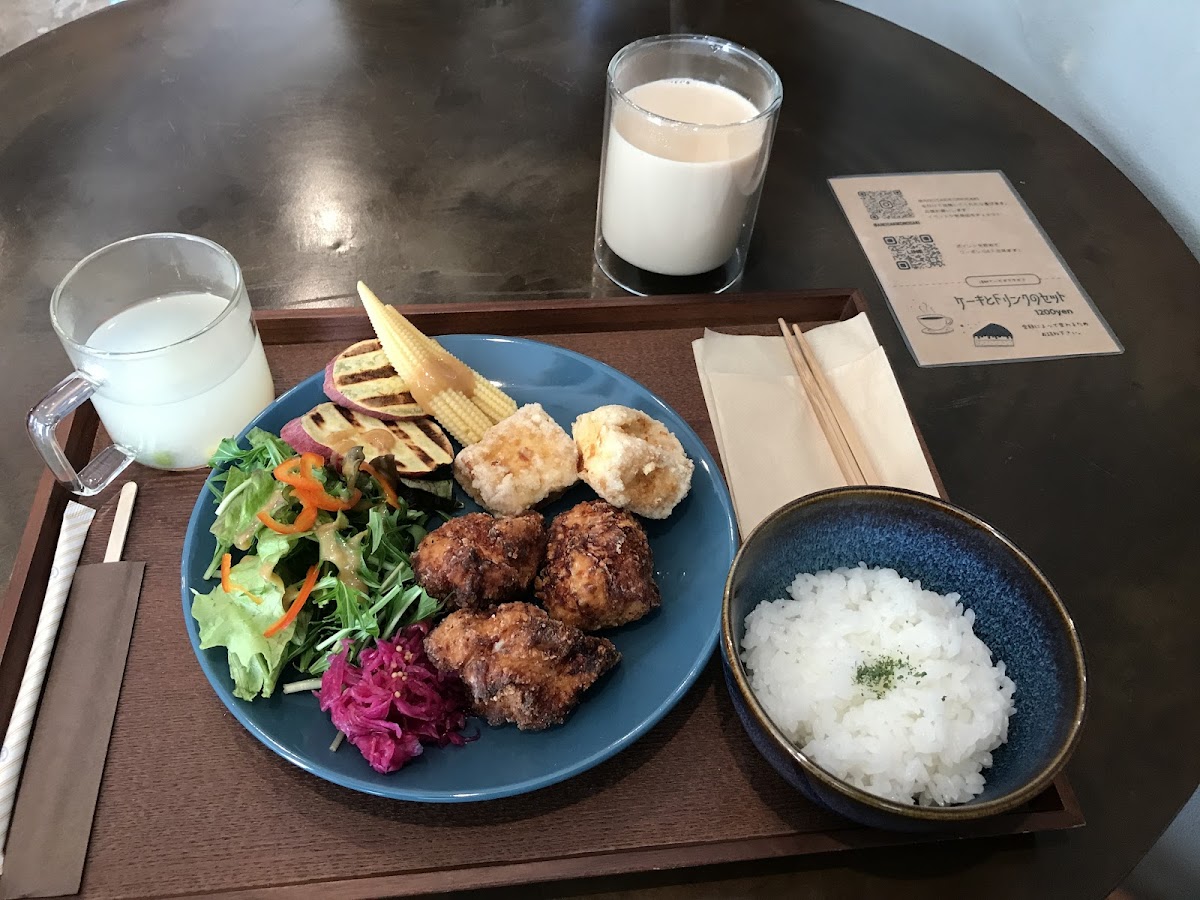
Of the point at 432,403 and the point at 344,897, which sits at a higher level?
the point at 432,403

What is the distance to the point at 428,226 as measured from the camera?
6.47 ft

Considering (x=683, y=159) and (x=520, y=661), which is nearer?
(x=520, y=661)

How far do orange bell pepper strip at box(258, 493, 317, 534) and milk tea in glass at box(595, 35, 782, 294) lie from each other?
2.98 ft

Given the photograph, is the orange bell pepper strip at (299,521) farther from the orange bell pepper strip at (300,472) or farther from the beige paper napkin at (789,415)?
the beige paper napkin at (789,415)

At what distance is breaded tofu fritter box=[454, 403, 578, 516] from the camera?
54.3 inches

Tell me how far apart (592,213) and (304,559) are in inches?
44.9

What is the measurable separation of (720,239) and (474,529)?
880mm

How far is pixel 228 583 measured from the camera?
1.22 metres

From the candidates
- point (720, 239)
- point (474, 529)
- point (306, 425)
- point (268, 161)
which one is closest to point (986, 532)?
point (474, 529)

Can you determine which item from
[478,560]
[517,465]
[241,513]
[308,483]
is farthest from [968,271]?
[241,513]

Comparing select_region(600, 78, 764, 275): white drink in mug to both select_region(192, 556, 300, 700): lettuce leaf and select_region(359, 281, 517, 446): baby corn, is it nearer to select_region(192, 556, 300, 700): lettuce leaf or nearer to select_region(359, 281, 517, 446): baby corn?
select_region(359, 281, 517, 446): baby corn

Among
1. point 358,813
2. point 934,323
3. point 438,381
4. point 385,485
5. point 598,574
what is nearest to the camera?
point 358,813

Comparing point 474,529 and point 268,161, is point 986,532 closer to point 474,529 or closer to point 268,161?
point 474,529

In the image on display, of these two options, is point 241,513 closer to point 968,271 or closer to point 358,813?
point 358,813
